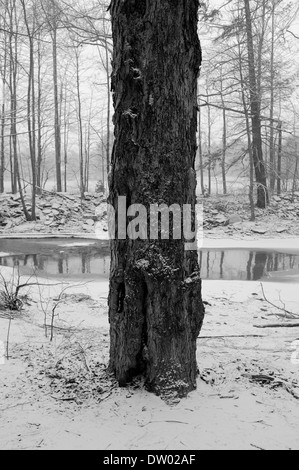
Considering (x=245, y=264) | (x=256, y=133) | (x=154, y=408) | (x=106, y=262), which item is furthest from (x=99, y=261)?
(x=256, y=133)

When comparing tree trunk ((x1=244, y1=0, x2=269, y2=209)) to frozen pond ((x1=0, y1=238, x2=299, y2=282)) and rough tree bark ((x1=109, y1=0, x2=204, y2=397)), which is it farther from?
rough tree bark ((x1=109, y1=0, x2=204, y2=397))

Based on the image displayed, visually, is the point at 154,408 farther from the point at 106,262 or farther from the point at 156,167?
the point at 106,262

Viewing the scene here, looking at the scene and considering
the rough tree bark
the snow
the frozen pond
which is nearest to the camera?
the snow

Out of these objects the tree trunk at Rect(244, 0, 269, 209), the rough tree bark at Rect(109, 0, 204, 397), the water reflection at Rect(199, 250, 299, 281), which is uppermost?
the tree trunk at Rect(244, 0, 269, 209)

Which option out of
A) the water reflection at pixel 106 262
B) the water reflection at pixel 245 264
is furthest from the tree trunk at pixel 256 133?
the water reflection at pixel 106 262

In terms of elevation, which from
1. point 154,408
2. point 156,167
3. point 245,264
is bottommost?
point 245,264

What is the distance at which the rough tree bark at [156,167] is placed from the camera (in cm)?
247

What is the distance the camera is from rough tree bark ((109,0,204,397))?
2.47 m

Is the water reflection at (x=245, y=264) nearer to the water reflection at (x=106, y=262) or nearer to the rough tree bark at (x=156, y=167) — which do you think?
the water reflection at (x=106, y=262)

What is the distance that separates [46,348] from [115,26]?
115 inches

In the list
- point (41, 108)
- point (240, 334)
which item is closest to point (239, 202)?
point (41, 108)

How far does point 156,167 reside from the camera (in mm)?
2529

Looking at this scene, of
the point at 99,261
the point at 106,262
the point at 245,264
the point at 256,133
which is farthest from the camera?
the point at 256,133

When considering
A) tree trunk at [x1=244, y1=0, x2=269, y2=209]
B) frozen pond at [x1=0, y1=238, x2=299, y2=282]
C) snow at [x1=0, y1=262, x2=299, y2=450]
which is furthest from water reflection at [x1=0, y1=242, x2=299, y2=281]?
tree trunk at [x1=244, y1=0, x2=269, y2=209]
